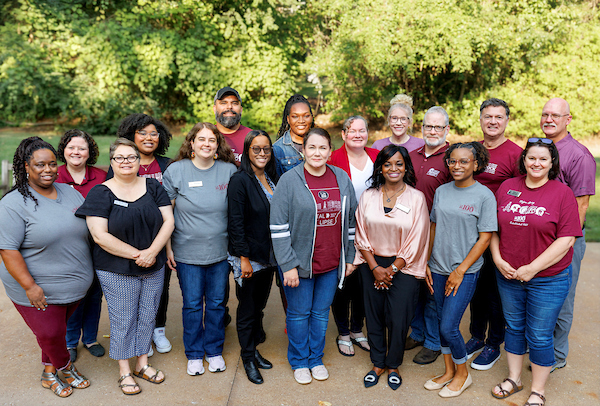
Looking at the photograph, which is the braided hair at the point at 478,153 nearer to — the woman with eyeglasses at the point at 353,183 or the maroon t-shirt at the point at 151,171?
the woman with eyeglasses at the point at 353,183

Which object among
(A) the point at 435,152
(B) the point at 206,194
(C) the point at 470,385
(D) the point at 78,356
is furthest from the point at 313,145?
Answer: (D) the point at 78,356

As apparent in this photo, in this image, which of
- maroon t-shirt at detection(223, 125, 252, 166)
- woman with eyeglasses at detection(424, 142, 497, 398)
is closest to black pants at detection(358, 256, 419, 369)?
woman with eyeglasses at detection(424, 142, 497, 398)

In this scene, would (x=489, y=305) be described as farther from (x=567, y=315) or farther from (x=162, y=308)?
(x=162, y=308)

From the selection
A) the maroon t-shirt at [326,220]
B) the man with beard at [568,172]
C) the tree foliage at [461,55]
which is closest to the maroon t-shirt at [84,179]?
the maroon t-shirt at [326,220]

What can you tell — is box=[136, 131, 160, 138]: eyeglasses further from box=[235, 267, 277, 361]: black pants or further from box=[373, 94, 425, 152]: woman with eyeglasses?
box=[373, 94, 425, 152]: woman with eyeglasses

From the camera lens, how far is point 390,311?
3.87m

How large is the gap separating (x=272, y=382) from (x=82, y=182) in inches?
95.1

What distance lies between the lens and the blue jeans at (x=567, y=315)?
13.3 feet

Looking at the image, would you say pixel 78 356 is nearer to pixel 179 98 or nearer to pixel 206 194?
pixel 206 194

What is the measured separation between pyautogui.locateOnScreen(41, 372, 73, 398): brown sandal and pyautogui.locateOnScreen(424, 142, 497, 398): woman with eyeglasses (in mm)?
2937

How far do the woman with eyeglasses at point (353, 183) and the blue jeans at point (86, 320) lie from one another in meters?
2.24

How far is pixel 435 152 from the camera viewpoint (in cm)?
423

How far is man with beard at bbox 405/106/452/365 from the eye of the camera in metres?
4.13

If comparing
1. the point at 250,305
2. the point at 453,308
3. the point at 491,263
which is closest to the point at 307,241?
the point at 250,305
